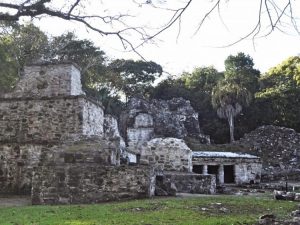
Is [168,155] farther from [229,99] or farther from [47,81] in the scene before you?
[229,99]

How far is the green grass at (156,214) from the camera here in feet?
25.4

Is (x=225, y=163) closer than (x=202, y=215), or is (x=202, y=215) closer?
(x=202, y=215)

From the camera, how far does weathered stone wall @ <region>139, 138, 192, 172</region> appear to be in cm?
1694

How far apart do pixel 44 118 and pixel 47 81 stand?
1.76m

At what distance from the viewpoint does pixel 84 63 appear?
33531mm

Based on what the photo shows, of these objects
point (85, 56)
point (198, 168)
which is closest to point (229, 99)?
point (85, 56)

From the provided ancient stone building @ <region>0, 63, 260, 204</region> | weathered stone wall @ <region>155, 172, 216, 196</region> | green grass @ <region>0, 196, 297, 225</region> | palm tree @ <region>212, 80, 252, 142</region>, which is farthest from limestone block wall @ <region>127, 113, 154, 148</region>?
green grass @ <region>0, 196, 297, 225</region>

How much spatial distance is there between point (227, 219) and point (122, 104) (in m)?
33.8

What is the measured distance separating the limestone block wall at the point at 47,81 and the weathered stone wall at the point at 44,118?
56 centimetres

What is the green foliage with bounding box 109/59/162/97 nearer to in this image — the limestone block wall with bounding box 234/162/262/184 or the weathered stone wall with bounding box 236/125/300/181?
the weathered stone wall with bounding box 236/125/300/181

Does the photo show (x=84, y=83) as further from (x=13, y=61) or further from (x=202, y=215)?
(x=202, y=215)

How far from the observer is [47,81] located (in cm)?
1719

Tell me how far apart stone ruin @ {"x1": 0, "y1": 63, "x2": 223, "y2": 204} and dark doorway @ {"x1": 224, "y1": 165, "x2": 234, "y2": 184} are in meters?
7.57

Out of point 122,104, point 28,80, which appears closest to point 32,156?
point 28,80
